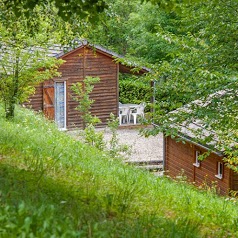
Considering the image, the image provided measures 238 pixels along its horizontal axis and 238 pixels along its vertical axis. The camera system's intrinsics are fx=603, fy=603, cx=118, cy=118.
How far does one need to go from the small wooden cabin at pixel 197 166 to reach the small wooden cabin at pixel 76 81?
6158 millimetres

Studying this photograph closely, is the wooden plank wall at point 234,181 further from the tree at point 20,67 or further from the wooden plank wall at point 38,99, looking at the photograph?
the wooden plank wall at point 38,99

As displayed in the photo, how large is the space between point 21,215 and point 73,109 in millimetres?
25345

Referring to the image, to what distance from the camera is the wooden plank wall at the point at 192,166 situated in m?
20.2

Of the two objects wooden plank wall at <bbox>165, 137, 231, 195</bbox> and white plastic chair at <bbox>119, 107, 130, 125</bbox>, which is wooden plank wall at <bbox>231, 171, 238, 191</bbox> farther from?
white plastic chair at <bbox>119, 107, 130, 125</bbox>

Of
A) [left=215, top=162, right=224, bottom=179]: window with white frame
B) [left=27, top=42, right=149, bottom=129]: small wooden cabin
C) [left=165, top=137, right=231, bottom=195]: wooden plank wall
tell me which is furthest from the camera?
[left=27, top=42, right=149, bottom=129]: small wooden cabin

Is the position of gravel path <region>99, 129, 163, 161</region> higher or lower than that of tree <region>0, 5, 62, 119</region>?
lower

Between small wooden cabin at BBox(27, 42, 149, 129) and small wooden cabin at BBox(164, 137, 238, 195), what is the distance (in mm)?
6158

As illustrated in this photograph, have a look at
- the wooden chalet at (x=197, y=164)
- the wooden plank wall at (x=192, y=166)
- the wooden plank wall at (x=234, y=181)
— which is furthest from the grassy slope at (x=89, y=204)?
the wooden plank wall at (x=192, y=166)

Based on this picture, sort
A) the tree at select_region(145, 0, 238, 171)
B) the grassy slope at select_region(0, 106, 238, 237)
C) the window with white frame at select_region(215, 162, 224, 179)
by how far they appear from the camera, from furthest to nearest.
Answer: the window with white frame at select_region(215, 162, 224, 179) → the tree at select_region(145, 0, 238, 171) → the grassy slope at select_region(0, 106, 238, 237)

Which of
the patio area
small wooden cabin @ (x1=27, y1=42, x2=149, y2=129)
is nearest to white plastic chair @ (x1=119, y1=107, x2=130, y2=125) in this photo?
the patio area

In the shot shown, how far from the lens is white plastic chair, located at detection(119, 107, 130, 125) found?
3228 cm

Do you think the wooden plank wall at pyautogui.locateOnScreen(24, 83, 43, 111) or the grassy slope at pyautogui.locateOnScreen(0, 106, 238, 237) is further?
the wooden plank wall at pyautogui.locateOnScreen(24, 83, 43, 111)

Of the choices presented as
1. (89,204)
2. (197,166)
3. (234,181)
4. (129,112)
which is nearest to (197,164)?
(197,166)

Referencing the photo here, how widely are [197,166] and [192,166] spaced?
1.94ft
